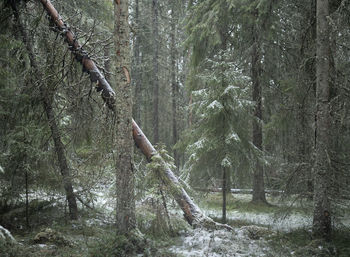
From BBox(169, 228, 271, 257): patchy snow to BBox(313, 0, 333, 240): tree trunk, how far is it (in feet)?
4.70

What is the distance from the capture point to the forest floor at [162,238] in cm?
600

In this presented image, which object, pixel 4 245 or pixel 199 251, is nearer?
pixel 4 245

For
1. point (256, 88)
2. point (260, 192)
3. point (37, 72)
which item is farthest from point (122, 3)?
point (260, 192)

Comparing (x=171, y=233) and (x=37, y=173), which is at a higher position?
(x=37, y=173)

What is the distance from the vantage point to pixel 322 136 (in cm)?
700

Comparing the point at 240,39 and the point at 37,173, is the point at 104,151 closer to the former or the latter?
the point at 37,173

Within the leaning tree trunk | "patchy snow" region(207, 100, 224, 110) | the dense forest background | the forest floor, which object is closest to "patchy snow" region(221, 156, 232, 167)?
the dense forest background

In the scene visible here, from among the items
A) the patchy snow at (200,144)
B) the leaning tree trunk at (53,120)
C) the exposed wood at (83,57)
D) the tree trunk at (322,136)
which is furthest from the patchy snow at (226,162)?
the leaning tree trunk at (53,120)

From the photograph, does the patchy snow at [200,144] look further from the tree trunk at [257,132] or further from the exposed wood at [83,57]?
the tree trunk at [257,132]

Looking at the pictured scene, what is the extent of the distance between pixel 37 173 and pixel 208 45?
8.01m

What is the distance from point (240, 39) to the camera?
13273mm

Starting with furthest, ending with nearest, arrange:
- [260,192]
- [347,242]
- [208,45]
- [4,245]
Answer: [260,192], [208,45], [347,242], [4,245]

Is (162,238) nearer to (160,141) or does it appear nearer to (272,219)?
(160,141)

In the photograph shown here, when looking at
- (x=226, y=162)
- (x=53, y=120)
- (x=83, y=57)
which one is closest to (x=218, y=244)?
(x=226, y=162)
